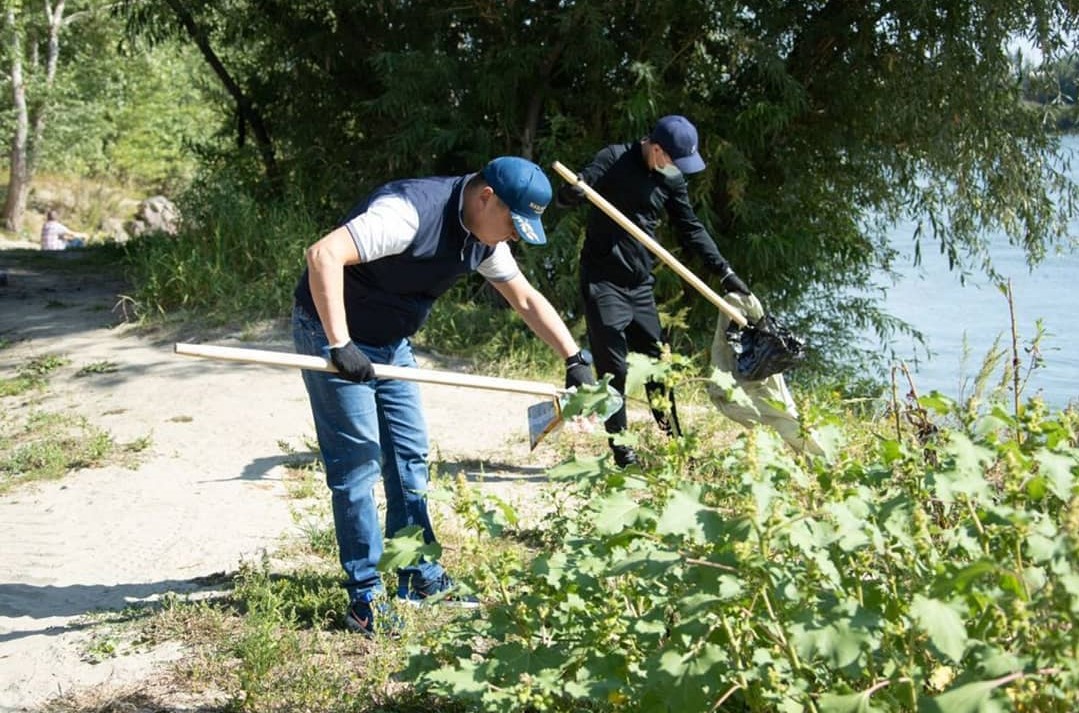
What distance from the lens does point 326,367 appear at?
3.96 meters

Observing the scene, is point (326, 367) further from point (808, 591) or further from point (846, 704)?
point (846, 704)

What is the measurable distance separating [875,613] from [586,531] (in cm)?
98

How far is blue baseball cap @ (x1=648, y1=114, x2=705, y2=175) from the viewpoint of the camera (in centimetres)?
598

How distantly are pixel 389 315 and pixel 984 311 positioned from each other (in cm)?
1354

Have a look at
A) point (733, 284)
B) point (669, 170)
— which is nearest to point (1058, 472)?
point (669, 170)

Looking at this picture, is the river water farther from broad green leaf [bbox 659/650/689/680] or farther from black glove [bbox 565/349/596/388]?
broad green leaf [bbox 659/650/689/680]

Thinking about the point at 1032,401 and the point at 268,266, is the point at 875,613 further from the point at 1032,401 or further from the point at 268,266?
Answer: the point at 268,266

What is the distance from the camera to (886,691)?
99.2 inches

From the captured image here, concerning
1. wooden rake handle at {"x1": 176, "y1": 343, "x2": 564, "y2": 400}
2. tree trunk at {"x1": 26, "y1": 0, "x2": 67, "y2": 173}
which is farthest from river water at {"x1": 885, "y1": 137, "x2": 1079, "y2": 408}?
tree trunk at {"x1": 26, "y1": 0, "x2": 67, "y2": 173}

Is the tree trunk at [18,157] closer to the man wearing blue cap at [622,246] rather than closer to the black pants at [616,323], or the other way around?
the man wearing blue cap at [622,246]

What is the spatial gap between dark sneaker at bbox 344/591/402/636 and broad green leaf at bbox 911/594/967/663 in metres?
2.19

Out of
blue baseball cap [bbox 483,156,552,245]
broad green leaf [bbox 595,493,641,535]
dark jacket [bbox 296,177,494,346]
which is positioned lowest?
broad green leaf [bbox 595,493,641,535]

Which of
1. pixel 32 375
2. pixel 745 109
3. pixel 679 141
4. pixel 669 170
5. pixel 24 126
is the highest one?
pixel 24 126

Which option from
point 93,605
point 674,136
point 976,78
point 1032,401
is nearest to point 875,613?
point 1032,401
